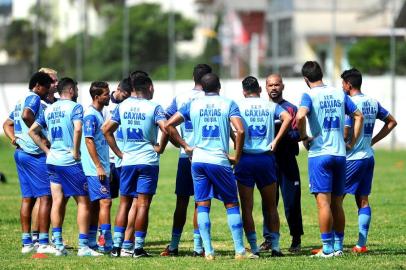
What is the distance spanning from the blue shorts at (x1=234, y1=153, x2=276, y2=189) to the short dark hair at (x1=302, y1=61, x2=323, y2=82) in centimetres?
117

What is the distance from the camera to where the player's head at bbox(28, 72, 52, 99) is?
14852 millimetres

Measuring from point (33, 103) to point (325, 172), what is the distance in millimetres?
4174

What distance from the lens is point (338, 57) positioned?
2346 inches

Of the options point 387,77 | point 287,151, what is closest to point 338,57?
point 387,77

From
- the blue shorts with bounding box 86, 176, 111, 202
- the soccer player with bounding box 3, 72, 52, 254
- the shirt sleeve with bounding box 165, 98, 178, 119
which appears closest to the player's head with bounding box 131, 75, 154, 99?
the shirt sleeve with bounding box 165, 98, 178, 119

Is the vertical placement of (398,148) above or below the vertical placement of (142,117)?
below

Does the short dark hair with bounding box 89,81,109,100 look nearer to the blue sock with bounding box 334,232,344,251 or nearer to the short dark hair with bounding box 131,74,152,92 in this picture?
the short dark hair with bounding box 131,74,152,92

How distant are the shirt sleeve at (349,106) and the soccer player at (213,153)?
4.93ft

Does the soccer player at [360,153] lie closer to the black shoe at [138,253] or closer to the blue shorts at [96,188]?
the black shoe at [138,253]

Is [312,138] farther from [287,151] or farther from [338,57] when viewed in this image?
[338,57]

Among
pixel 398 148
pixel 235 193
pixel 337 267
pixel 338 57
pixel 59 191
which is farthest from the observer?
pixel 338 57

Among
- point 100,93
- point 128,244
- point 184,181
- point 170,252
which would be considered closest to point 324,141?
point 184,181

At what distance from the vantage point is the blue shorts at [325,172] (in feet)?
44.5

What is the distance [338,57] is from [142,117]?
4667 centimetres
